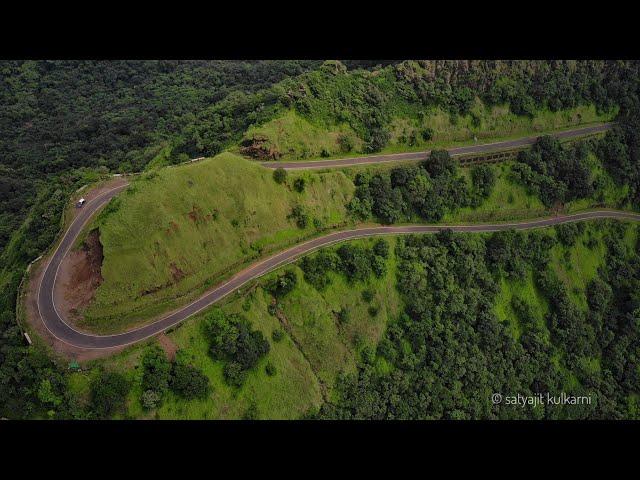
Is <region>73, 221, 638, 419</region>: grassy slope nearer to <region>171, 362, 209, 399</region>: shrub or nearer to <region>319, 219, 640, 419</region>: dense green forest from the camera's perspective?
<region>171, 362, 209, 399</region>: shrub

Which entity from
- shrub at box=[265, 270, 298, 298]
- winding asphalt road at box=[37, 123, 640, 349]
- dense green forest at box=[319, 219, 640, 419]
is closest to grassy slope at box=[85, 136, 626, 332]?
winding asphalt road at box=[37, 123, 640, 349]

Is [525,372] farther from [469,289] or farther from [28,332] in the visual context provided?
[28,332]

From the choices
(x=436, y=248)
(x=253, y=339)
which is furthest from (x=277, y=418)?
(x=436, y=248)

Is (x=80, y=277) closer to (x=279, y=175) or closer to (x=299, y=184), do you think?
(x=279, y=175)

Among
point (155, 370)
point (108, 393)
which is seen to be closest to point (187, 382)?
point (155, 370)

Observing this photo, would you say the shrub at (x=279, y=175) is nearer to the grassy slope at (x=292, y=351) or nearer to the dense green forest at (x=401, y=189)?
the dense green forest at (x=401, y=189)

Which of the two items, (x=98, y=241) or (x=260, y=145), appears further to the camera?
(x=260, y=145)
